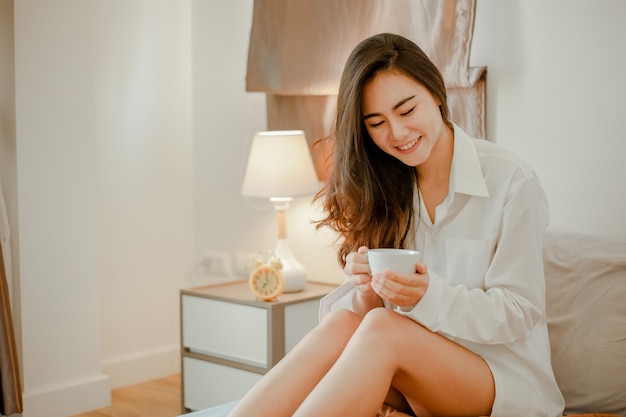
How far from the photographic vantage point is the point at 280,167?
2932 mm

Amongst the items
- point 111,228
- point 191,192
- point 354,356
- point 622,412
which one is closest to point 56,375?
point 111,228

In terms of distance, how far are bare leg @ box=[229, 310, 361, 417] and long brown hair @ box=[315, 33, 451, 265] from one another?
0.22 m

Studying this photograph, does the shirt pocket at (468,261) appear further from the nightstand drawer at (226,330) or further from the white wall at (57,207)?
the white wall at (57,207)

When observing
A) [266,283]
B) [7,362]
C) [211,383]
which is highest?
[266,283]

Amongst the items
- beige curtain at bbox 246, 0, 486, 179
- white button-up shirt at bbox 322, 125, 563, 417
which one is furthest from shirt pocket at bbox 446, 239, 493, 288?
beige curtain at bbox 246, 0, 486, 179

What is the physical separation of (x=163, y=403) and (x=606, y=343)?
1.94 meters

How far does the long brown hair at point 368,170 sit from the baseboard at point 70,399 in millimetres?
1614

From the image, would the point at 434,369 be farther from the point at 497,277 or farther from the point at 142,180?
the point at 142,180

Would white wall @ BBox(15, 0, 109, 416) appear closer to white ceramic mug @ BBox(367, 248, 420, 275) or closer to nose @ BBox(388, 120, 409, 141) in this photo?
nose @ BBox(388, 120, 409, 141)

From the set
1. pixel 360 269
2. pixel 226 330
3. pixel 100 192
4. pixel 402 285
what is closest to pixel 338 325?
pixel 360 269

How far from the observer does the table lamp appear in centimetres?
293

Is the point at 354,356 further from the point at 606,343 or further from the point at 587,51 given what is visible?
the point at 587,51

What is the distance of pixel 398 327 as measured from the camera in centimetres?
152

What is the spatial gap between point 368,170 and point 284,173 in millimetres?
1163
